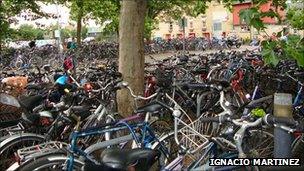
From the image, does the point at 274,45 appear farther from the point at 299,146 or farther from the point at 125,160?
the point at 125,160

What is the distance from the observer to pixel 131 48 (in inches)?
238

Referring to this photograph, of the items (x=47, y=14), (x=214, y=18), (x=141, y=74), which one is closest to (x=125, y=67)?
(x=141, y=74)

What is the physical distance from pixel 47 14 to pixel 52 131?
848cm

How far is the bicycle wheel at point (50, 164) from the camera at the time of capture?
346 cm

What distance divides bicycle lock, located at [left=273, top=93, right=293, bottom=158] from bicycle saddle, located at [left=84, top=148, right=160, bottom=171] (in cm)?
112

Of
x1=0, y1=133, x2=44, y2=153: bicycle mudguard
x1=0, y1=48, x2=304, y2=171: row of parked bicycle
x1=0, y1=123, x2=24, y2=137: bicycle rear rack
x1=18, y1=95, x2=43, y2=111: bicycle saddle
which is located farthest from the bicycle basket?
x1=18, y1=95, x2=43, y2=111: bicycle saddle

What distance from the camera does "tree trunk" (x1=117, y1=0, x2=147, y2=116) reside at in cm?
595

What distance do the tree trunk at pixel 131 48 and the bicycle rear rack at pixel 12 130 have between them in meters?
1.62

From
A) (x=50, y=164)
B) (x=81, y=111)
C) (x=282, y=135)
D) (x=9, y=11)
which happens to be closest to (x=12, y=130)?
(x=81, y=111)

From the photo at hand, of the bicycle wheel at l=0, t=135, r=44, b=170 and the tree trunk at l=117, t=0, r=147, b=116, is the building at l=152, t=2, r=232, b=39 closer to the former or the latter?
the tree trunk at l=117, t=0, r=147, b=116

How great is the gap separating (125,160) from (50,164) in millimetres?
964

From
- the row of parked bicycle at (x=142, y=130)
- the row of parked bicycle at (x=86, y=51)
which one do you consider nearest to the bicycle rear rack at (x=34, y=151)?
the row of parked bicycle at (x=142, y=130)

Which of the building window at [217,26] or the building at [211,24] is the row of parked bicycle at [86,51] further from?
the building window at [217,26]

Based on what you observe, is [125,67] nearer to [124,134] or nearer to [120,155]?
[124,134]
